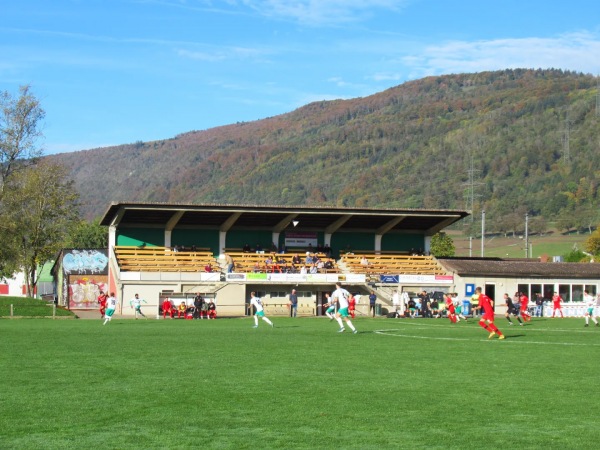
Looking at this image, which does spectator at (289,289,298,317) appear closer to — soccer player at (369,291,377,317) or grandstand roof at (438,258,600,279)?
soccer player at (369,291,377,317)

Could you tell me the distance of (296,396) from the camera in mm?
15297

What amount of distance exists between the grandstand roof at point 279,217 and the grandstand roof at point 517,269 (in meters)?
3.55

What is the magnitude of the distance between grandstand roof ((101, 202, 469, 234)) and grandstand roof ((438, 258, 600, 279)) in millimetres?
3554

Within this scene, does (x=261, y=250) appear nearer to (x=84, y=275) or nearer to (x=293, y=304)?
(x=293, y=304)

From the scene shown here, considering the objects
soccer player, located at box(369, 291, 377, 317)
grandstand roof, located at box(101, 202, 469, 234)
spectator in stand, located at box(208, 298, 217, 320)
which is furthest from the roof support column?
spectator in stand, located at box(208, 298, 217, 320)

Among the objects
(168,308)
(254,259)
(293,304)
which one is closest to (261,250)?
(254,259)

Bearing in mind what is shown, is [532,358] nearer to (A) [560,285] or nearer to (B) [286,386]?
(B) [286,386]

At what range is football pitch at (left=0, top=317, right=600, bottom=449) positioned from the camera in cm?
1191

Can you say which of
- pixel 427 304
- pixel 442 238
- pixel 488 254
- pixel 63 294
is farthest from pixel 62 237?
pixel 488 254

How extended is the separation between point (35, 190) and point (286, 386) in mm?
57385

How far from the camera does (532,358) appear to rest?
22562 mm

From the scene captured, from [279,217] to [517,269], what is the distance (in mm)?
16532

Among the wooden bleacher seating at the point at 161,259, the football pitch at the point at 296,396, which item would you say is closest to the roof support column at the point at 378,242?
the wooden bleacher seating at the point at 161,259

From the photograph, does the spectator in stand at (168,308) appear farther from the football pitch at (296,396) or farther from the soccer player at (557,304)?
the football pitch at (296,396)
